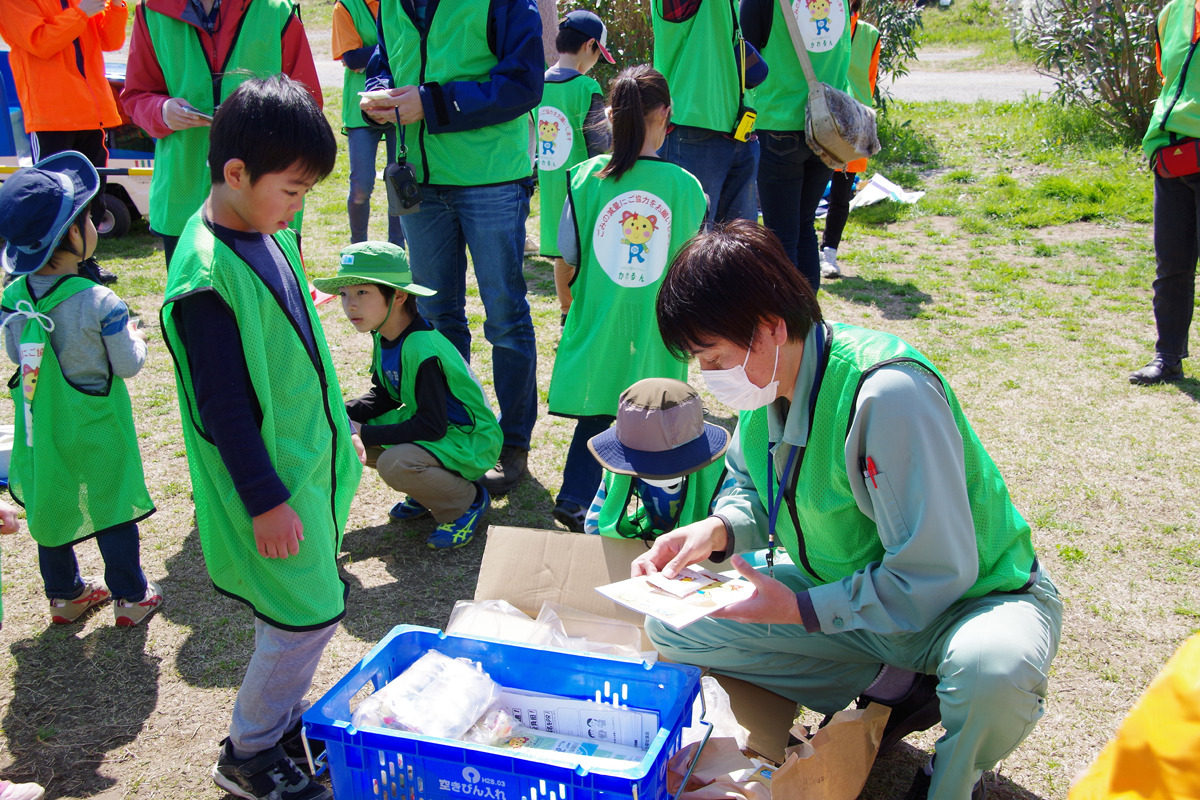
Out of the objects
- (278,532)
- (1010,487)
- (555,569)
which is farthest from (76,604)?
(1010,487)

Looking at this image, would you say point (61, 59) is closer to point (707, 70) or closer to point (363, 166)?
point (363, 166)

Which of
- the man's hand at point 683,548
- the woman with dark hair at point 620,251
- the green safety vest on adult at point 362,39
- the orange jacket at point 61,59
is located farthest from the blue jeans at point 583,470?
the orange jacket at point 61,59

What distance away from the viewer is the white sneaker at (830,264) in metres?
6.10

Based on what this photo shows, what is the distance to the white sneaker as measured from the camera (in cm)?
610

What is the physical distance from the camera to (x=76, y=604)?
8.81ft

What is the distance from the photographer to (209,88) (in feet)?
10.6

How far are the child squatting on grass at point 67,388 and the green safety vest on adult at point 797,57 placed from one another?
294 centimetres

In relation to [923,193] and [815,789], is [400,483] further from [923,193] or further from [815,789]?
[923,193]

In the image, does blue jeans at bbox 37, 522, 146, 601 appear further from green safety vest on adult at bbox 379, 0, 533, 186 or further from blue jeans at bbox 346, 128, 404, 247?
blue jeans at bbox 346, 128, 404, 247

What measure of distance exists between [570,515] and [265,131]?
1724mm

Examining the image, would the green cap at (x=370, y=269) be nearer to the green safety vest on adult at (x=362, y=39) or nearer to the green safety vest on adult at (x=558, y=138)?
the green safety vest on adult at (x=558, y=138)

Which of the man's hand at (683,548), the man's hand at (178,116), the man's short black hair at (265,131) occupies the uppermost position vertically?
the man's hand at (178,116)

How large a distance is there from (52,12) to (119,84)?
1815mm

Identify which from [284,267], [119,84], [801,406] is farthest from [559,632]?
[119,84]
